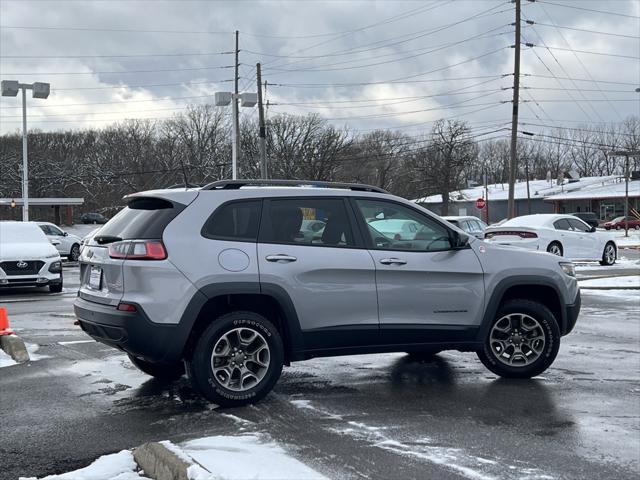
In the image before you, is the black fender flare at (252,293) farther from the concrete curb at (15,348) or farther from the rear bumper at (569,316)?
the concrete curb at (15,348)

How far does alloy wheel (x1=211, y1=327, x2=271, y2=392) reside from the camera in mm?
6016

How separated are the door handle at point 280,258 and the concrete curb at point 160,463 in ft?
6.76

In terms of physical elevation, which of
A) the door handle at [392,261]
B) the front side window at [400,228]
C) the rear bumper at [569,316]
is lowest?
the rear bumper at [569,316]

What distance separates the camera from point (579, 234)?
23.7 m

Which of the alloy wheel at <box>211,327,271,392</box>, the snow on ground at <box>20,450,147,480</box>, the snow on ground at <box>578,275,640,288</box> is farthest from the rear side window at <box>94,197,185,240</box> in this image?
the snow on ground at <box>578,275,640,288</box>

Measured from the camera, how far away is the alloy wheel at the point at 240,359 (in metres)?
6.02

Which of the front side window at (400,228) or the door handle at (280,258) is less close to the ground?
the front side window at (400,228)

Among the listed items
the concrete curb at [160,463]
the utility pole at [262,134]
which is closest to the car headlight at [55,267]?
the concrete curb at [160,463]

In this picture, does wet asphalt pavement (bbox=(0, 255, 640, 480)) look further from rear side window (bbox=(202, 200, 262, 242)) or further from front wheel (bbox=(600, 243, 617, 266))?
front wheel (bbox=(600, 243, 617, 266))

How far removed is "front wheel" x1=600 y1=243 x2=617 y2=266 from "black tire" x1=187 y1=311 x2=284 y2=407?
2099 centimetres

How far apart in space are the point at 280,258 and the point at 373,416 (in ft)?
4.82

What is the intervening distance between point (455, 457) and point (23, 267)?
13.7 m

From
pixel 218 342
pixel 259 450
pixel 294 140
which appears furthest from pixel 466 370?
pixel 294 140

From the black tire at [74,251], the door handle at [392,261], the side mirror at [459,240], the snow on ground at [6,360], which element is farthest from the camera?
the black tire at [74,251]
